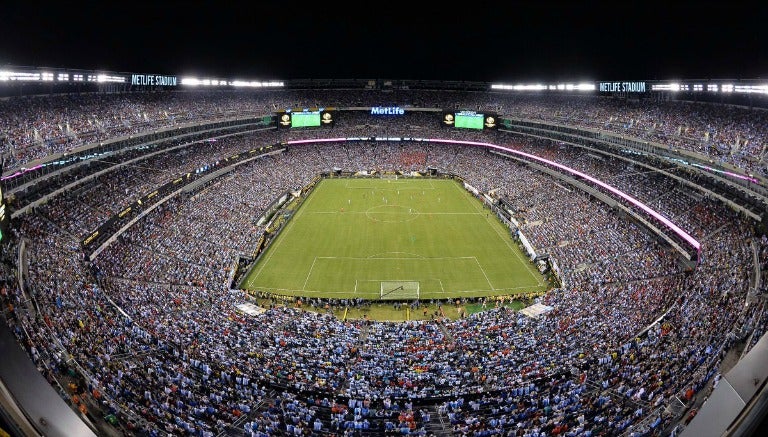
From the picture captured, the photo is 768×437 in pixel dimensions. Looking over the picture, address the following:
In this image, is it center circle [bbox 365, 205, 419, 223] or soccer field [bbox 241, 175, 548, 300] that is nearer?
soccer field [bbox 241, 175, 548, 300]

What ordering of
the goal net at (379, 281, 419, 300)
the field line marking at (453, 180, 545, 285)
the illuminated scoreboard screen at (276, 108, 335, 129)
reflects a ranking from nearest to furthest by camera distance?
1. the goal net at (379, 281, 419, 300)
2. the field line marking at (453, 180, 545, 285)
3. the illuminated scoreboard screen at (276, 108, 335, 129)

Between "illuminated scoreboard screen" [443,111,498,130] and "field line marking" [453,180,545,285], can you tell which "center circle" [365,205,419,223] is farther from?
"illuminated scoreboard screen" [443,111,498,130]

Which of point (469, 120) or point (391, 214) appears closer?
point (391, 214)

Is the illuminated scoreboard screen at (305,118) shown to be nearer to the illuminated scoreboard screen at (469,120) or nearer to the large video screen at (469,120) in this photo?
the illuminated scoreboard screen at (469,120)

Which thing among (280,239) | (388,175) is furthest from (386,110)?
(280,239)

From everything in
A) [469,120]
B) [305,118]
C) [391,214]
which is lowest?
[391,214]

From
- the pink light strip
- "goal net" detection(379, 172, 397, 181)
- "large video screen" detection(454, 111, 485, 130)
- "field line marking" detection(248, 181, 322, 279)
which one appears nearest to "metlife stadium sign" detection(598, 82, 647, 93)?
the pink light strip

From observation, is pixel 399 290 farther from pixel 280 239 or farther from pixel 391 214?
pixel 391 214
